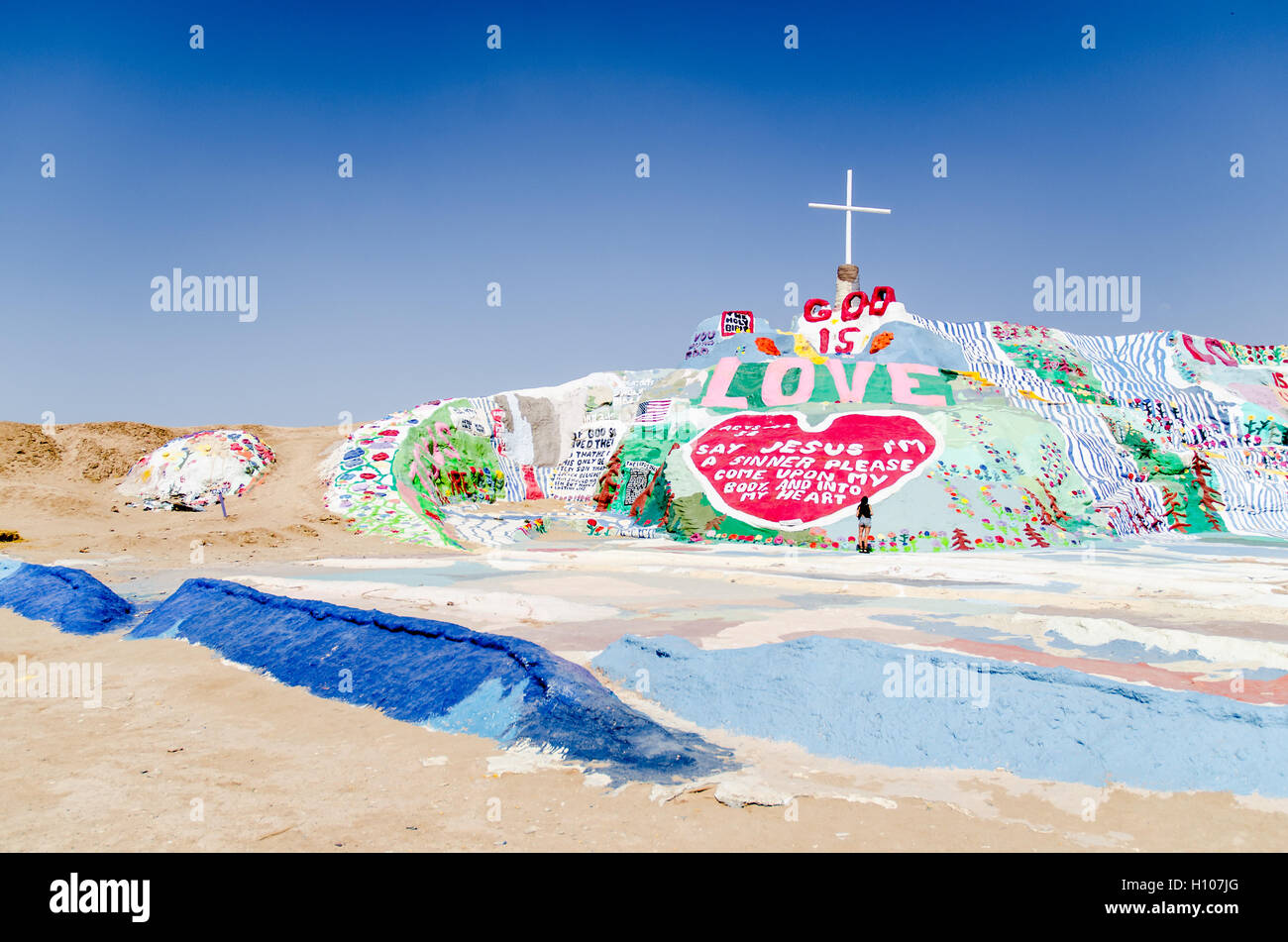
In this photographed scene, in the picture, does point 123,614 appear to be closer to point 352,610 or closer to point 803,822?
point 352,610

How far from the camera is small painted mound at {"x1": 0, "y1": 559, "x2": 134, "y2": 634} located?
988 cm

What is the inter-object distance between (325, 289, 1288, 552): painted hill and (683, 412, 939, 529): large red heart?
5 centimetres

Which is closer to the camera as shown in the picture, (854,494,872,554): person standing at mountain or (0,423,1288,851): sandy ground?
(0,423,1288,851): sandy ground

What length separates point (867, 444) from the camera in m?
20.2

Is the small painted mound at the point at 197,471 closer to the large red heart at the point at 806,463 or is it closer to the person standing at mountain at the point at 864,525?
the large red heart at the point at 806,463

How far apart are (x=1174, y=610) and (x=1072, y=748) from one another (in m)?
5.97

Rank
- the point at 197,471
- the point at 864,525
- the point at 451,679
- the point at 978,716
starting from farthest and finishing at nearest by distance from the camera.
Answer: the point at 197,471
the point at 864,525
the point at 451,679
the point at 978,716

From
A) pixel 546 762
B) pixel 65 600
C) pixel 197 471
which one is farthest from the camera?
pixel 197 471

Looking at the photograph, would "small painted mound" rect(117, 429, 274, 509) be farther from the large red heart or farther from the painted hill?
the large red heart

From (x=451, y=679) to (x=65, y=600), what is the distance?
6.70 metres

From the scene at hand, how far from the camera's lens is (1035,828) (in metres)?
4.18

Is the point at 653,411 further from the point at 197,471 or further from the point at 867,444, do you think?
the point at 197,471

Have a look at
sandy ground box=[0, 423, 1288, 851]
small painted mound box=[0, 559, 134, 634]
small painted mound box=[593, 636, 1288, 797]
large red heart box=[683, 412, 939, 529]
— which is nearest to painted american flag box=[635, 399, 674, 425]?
large red heart box=[683, 412, 939, 529]

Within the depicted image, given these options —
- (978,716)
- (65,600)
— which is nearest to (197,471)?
(65,600)
